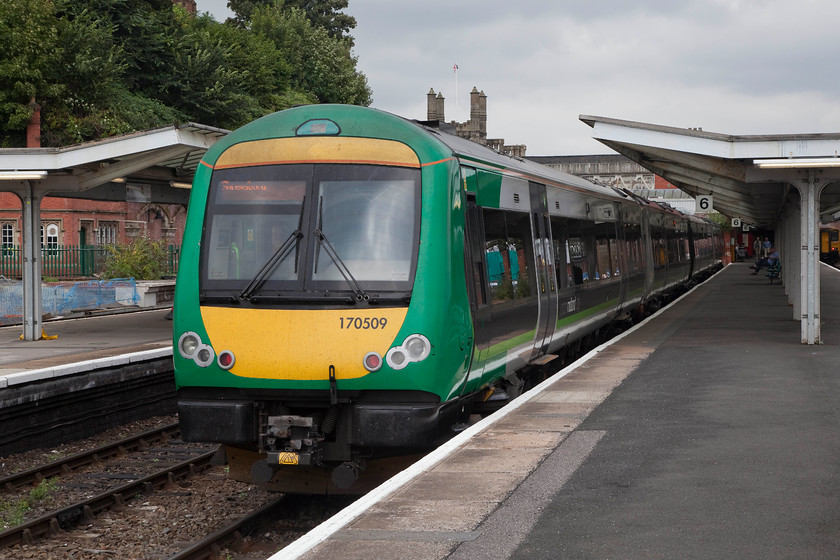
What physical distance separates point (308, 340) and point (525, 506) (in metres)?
2.51

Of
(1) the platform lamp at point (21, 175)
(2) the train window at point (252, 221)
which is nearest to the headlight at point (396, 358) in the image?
(2) the train window at point (252, 221)

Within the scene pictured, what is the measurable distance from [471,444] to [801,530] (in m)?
3.08

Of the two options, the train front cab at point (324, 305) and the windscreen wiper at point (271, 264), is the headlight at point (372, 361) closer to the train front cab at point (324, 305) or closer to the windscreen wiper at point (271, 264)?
the train front cab at point (324, 305)

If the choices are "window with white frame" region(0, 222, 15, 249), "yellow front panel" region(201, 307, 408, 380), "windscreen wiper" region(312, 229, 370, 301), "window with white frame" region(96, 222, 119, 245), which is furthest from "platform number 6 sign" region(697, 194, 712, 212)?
"window with white frame" region(0, 222, 15, 249)

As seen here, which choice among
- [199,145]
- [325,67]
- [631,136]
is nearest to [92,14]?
[325,67]

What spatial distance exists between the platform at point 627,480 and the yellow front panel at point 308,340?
1.00 m

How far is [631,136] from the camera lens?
16.2 metres

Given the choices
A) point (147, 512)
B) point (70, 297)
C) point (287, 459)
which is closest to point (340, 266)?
point (287, 459)

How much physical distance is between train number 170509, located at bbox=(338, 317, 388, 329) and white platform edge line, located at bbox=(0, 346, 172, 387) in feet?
20.6

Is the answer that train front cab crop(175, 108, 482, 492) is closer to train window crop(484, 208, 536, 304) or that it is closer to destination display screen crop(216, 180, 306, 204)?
destination display screen crop(216, 180, 306, 204)

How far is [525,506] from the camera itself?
6453mm

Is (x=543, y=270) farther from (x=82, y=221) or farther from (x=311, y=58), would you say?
Answer: (x=311, y=58)

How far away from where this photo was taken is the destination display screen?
867 cm

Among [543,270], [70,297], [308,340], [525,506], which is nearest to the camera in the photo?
[525,506]
